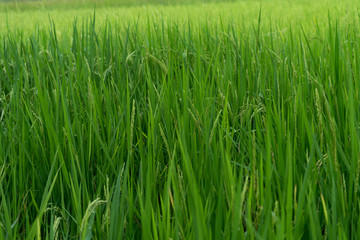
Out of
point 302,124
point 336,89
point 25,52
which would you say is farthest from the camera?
point 25,52

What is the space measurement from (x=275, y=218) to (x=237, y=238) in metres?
0.05

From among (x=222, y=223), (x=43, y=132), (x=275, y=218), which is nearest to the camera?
(x=275, y=218)

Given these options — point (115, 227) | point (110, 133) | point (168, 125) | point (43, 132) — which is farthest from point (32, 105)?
point (115, 227)

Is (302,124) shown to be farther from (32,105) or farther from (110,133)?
(32,105)

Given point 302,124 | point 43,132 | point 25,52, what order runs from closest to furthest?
point 302,124, point 43,132, point 25,52

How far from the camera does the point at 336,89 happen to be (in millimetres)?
1023

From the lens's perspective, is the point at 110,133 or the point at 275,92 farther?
the point at 275,92

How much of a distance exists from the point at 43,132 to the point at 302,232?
60 cm

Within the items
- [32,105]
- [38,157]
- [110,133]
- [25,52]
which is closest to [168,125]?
[110,133]

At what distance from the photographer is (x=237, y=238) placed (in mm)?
498

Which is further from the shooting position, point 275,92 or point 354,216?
point 275,92

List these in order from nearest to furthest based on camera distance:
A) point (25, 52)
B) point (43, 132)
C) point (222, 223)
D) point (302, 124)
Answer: point (222, 223) → point (302, 124) → point (43, 132) → point (25, 52)

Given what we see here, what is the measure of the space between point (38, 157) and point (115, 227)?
354mm

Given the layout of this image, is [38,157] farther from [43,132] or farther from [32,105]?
[32,105]
